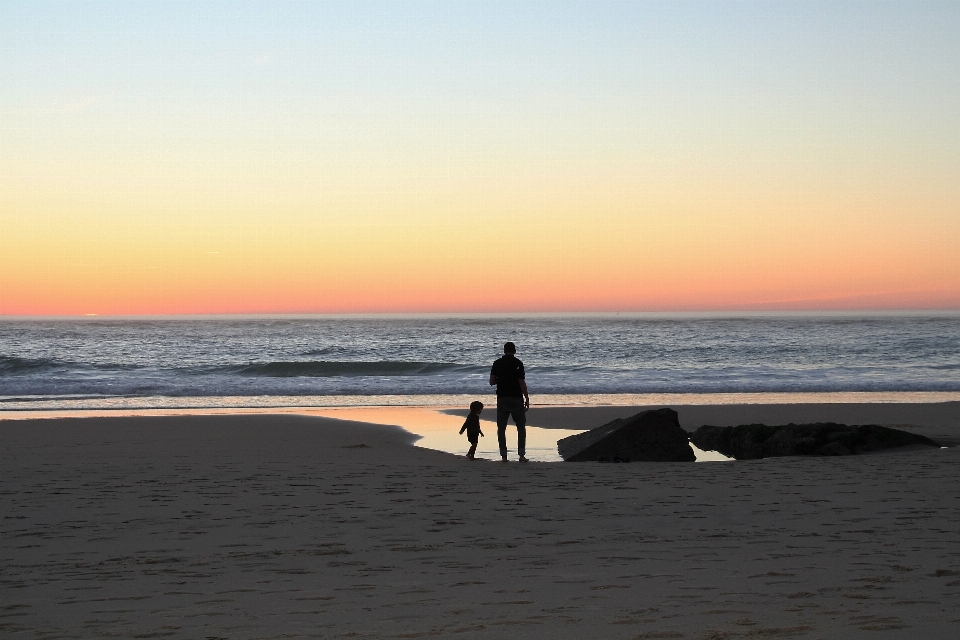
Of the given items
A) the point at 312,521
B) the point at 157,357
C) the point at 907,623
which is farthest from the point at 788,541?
the point at 157,357

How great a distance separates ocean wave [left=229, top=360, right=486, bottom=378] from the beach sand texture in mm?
28685

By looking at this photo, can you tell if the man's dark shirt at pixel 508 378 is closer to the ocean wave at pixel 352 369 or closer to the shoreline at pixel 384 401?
the shoreline at pixel 384 401

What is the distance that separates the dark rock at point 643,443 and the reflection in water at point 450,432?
603mm

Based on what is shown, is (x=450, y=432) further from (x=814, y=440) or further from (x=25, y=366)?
(x=25, y=366)

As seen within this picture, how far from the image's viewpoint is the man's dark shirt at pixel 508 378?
12.0 m

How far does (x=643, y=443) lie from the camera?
11750 millimetres

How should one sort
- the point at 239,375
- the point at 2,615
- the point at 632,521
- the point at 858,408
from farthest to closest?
the point at 239,375, the point at 858,408, the point at 632,521, the point at 2,615

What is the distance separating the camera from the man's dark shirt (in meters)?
12.0

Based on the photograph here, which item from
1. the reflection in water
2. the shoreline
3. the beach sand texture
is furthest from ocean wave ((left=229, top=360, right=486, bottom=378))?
the beach sand texture

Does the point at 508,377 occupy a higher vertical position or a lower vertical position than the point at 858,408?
higher

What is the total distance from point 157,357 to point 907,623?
5083 centimetres

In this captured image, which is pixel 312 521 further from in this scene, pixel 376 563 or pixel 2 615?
pixel 2 615

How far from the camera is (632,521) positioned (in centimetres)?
736

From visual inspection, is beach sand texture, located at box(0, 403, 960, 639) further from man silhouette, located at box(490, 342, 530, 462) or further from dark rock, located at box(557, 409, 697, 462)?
man silhouette, located at box(490, 342, 530, 462)
